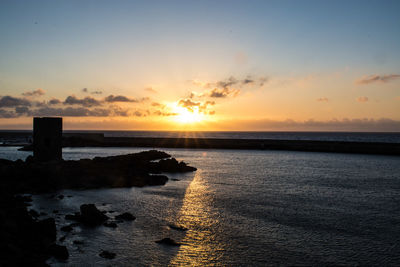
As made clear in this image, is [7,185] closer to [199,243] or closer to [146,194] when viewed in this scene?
[146,194]

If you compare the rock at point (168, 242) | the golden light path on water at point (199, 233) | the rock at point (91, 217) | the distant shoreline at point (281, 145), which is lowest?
the golden light path on water at point (199, 233)

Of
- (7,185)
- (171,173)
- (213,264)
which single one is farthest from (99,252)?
(171,173)

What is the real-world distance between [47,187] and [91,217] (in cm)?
1082

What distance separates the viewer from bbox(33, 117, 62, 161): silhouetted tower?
28766 mm

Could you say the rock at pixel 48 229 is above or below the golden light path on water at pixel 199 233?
above

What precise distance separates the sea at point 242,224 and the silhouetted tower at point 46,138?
892 cm

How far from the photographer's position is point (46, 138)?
29.0 m

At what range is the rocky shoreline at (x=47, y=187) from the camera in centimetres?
999

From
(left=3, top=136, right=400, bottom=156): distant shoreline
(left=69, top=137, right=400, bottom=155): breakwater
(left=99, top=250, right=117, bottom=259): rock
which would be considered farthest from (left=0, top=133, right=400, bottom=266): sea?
(left=3, top=136, right=400, bottom=156): distant shoreline

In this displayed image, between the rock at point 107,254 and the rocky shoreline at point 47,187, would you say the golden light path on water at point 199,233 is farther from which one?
the rocky shoreline at point 47,187

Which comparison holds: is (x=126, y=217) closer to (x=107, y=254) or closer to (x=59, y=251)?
(x=107, y=254)

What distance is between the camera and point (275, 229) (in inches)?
524

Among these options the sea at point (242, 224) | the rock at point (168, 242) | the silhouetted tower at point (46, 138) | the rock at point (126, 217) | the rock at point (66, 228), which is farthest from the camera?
the silhouetted tower at point (46, 138)

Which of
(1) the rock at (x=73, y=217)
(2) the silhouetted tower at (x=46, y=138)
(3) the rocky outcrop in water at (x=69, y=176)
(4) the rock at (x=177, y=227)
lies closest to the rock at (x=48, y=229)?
(1) the rock at (x=73, y=217)
